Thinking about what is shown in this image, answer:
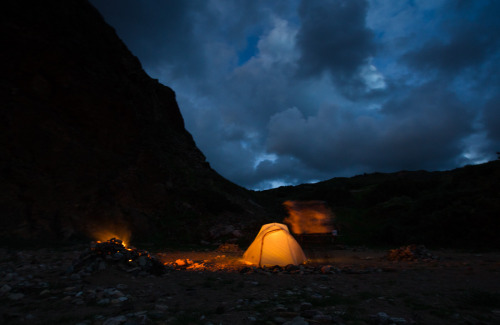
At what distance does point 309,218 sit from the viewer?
26203mm

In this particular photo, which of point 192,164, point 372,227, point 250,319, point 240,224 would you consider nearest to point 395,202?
point 372,227

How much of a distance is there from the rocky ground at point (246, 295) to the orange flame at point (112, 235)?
16.5 feet

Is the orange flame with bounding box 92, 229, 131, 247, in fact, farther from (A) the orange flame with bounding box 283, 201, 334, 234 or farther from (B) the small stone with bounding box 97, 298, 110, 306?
(A) the orange flame with bounding box 283, 201, 334, 234

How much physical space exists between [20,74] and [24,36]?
9.27ft

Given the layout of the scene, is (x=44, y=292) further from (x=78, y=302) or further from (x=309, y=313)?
(x=309, y=313)

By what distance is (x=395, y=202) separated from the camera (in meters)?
24.3

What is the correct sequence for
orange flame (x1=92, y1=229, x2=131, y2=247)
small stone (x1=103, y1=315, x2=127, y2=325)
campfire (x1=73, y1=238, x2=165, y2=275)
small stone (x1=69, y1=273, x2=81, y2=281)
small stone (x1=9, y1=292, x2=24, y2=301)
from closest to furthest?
small stone (x1=103, y1=315, x2=127, y2=325) → small stone (x1=9, y1=292, x2=24, y2=301) → small stone (x1=69, y1=273, x2=81, y2=281) → campfire (x1=73, y1=238, x2=165, y2=275) → orange flame (x1=92, y1=229, x2=131, y2=247)

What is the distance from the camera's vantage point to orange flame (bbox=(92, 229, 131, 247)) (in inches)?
539

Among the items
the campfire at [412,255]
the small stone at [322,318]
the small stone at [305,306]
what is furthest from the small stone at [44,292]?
the campfire at [412,255]

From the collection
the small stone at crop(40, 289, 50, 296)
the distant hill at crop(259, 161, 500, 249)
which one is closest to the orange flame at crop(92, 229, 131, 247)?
the small stone at crop(40, 289, 50, 296)

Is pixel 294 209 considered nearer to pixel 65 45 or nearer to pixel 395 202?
pixel 395 202

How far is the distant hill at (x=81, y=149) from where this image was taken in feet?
44.1

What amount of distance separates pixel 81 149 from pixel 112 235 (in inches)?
272

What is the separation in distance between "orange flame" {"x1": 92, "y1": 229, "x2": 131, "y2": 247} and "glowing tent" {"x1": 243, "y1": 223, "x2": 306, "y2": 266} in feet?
25.5
